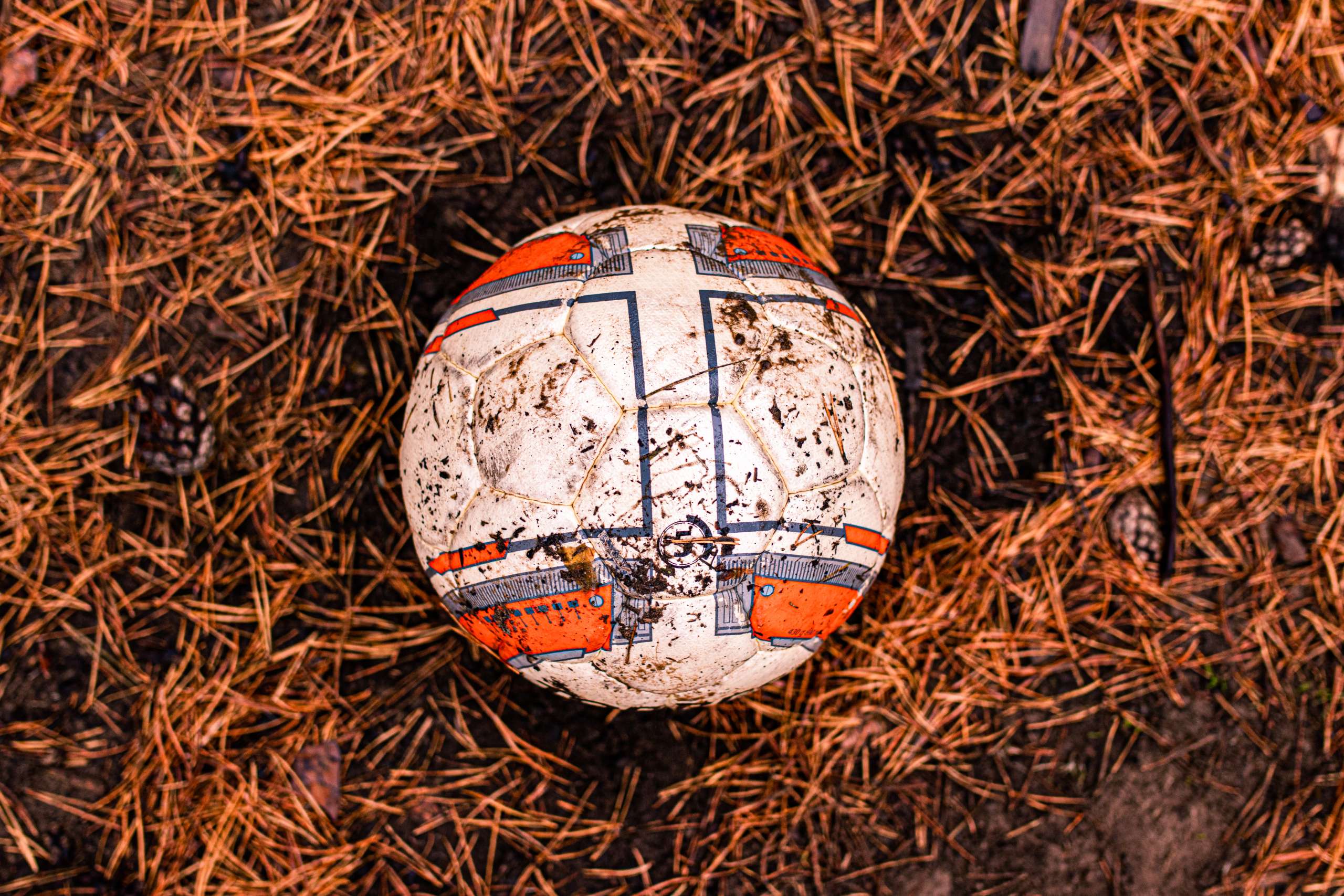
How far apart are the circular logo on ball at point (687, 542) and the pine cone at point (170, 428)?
1581mm

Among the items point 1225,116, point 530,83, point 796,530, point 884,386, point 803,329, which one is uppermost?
point 530,83

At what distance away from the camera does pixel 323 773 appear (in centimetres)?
225

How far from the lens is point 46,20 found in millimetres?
2266

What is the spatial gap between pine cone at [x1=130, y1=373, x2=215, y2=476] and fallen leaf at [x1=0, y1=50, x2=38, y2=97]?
945mm

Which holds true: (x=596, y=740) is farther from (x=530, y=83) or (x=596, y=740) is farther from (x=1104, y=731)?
(x=530, y=83)

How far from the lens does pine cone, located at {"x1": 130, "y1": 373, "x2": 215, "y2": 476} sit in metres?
2.23

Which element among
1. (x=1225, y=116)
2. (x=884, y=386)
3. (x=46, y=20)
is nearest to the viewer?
(x=884, y=386)

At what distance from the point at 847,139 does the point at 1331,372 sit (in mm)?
1747

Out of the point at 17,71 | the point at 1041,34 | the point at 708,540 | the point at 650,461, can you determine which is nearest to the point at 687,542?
the point at 708,540

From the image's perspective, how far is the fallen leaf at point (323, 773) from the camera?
7.38 feet

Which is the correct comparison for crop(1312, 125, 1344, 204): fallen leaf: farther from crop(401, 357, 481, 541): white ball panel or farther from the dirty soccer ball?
crop(401, 357, 481, 541): white ball panel

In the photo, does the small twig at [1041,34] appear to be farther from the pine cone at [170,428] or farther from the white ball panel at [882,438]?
the pine cone at [170,428]

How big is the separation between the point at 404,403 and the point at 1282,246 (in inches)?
110

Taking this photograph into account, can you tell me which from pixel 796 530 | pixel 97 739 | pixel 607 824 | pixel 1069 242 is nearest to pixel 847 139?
pixel 1069 242
